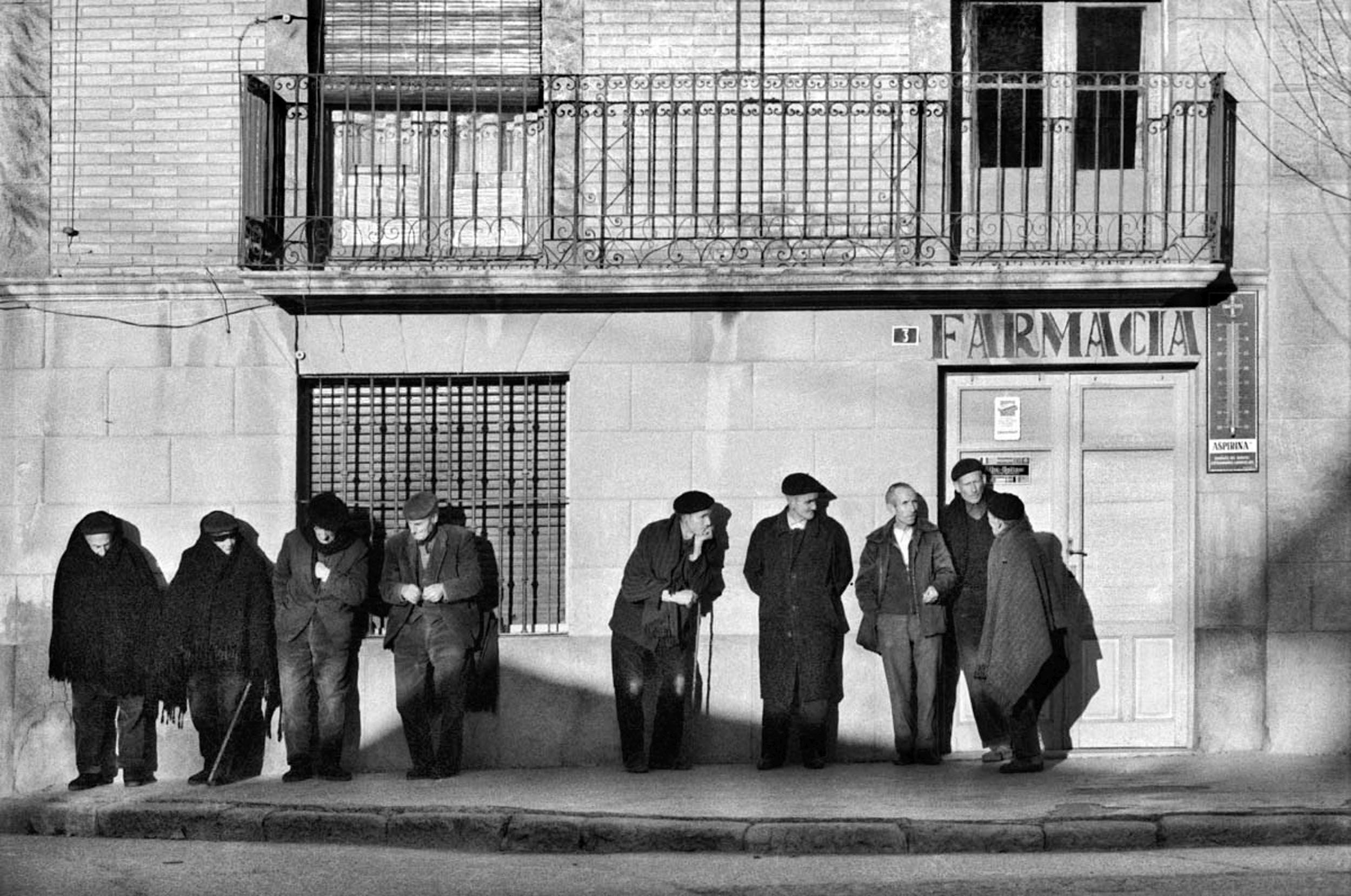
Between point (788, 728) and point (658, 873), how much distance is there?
126 inches

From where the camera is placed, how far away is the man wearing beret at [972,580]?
42.9ft

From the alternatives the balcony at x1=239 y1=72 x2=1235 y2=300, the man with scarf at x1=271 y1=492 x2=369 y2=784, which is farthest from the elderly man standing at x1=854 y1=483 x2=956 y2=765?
the man with scarf at x1=271 y1=492 x2=369 y2=784

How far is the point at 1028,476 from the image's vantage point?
13555mm

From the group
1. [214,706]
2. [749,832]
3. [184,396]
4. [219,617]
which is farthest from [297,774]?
Result: [749,832]

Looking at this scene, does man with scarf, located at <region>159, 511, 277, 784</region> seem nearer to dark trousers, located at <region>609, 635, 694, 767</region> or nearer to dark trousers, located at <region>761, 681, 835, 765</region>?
dark trousers, located at <region>609, 635, 694, 767</region>

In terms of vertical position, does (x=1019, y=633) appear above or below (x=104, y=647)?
above

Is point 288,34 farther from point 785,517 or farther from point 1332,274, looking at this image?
point 1332,274

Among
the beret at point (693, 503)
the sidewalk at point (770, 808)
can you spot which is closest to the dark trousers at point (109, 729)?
the sidewalk at point (770, 808)

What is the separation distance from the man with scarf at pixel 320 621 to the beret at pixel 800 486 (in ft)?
8.45

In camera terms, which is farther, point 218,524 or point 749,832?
point 218,524

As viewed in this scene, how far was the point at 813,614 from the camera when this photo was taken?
1298cm

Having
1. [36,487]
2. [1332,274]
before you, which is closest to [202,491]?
[36,487]

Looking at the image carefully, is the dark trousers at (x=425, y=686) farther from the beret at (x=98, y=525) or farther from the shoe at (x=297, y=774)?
the beret at (x=98, y=525)

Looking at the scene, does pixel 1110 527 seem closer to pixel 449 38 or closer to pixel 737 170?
pixel 737 170
